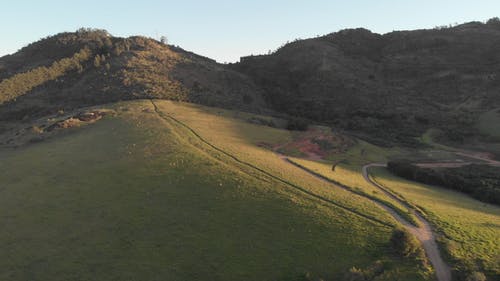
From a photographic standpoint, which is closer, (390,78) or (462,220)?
(462,220)

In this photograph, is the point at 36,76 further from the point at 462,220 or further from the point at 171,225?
the point at 462,220

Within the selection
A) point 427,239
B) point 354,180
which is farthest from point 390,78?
point 427,239

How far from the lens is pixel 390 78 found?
10744 cm

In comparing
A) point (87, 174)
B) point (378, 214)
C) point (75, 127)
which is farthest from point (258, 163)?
point (75, 127)

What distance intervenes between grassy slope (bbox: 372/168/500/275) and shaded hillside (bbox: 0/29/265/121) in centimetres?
4652

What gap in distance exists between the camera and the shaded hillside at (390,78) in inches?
3120

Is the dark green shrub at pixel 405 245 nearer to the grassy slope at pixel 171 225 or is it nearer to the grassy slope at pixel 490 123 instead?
the grassy slope at pixel 171 225

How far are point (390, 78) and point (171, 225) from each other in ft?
326

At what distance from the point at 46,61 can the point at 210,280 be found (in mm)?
101053

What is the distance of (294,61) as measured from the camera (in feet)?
399

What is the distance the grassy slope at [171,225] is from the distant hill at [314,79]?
39903 mm

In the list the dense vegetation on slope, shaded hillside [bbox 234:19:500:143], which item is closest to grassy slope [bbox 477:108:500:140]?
shaded hillside [bbox 234:19:500:143]

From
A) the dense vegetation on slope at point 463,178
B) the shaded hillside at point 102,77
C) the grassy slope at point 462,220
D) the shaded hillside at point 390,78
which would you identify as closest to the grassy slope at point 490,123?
the shaded hillside at point 390,78

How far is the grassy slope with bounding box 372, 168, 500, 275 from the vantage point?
20.4m
